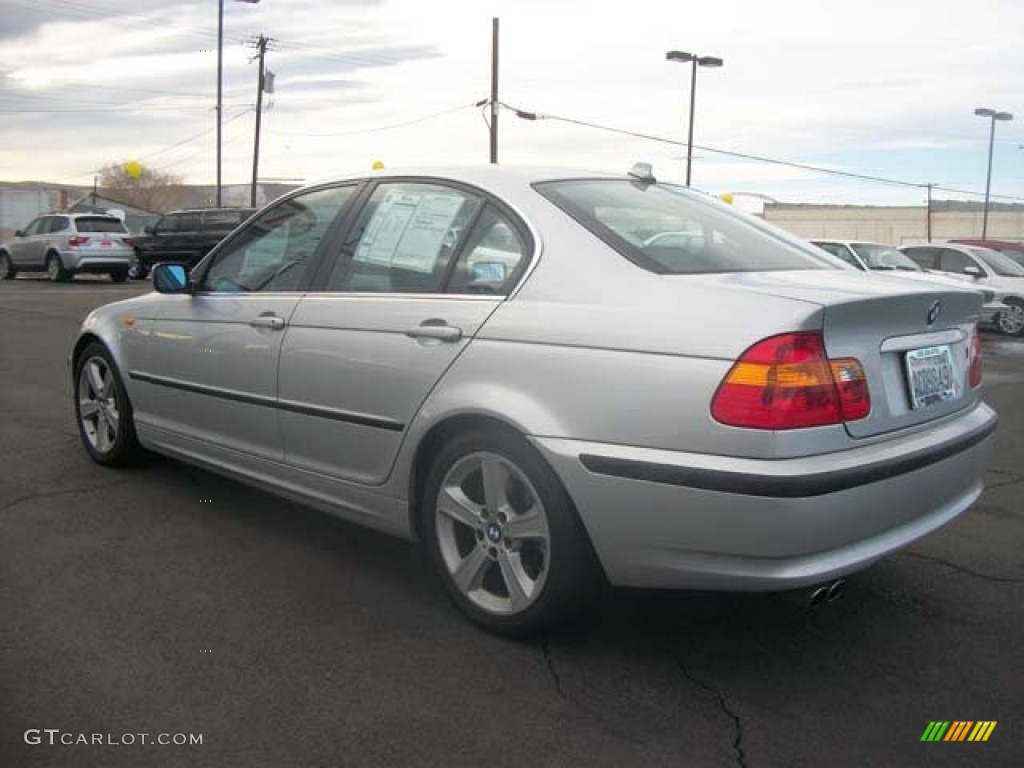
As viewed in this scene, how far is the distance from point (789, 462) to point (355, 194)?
6.87 feet

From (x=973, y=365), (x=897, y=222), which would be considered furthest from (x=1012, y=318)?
(x=897, y=222)

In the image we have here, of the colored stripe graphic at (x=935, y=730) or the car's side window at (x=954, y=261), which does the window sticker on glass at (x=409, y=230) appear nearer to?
the colored stripe graphic at (x=935, y=730)

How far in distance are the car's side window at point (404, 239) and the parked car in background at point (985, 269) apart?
13316 millimetres

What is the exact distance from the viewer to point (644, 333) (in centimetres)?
270

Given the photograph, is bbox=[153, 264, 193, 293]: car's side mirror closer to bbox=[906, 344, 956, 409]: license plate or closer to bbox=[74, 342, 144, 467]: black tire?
bbox=[74, 342, 144, 467]: black tire

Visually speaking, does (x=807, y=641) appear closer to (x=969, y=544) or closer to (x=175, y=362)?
(x=969, y=544)

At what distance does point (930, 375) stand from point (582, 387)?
111 cm

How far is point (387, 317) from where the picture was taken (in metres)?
3.36

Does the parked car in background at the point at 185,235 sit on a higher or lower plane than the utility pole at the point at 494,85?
lower

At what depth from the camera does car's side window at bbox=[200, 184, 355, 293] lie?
12.7 feet

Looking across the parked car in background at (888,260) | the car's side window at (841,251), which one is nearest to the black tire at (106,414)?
the car's side window at (841,251)

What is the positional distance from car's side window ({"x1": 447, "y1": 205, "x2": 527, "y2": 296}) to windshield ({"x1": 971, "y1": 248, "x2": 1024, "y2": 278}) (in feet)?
48.1

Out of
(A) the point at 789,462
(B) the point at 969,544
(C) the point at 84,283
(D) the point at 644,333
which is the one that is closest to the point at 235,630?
(D) the point at 644,333

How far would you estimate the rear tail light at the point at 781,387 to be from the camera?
8.25 feet
